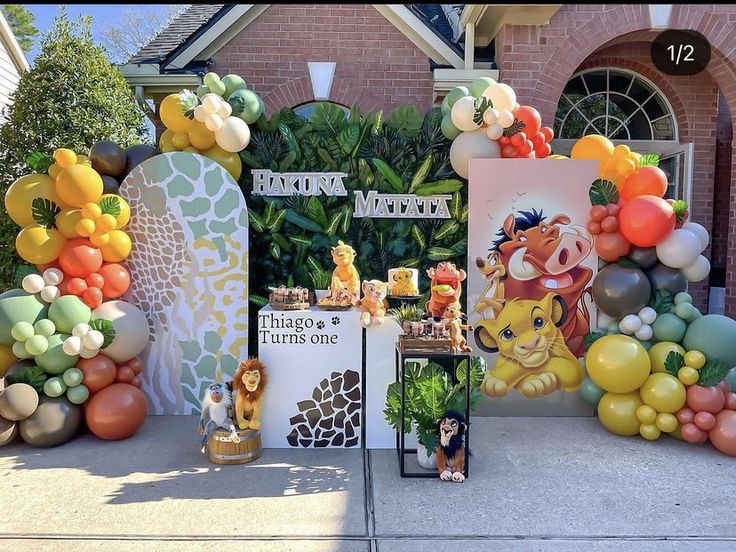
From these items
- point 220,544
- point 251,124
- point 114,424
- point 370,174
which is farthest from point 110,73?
point 220,544

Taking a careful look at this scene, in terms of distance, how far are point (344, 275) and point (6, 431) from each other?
273 cm

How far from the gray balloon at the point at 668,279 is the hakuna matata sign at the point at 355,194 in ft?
6.13

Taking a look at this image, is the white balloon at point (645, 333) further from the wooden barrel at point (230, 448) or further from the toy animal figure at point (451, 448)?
the wooden barrel at point (230, 448)

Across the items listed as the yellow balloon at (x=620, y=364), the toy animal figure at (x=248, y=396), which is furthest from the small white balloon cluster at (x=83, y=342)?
the yellow balloon at (x=620, y=364)

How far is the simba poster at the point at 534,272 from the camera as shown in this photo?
5.25 meters

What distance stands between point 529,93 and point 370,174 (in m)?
2.75

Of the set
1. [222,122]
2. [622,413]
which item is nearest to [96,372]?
[222,122]

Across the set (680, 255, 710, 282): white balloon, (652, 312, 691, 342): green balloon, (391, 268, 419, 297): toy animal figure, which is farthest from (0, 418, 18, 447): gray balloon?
(680, 255, 710, 282): white balloon

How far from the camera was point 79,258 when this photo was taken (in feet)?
15.4

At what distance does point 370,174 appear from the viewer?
220 inches

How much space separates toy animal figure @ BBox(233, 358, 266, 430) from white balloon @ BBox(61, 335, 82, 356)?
4.07ft

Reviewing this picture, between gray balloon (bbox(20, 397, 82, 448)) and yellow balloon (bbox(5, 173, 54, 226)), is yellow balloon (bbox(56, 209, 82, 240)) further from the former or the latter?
gray balloon (bbox(20, 397, 82, 448))

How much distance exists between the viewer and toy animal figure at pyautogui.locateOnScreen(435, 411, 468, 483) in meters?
3.87

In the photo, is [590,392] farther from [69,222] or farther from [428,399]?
[69,222]
